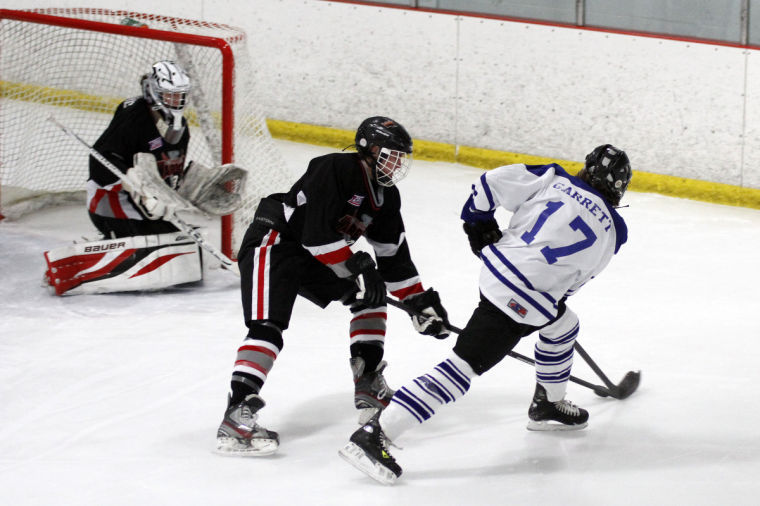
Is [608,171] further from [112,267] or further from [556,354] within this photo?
[112,267]

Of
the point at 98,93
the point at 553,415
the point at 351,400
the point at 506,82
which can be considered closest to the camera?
the point at 553,415

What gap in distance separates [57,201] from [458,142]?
220 centimetres

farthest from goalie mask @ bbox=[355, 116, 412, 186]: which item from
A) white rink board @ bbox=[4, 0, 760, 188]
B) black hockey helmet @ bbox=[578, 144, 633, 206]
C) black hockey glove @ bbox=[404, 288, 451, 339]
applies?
white rink board @ bbox=[4, 0, 760, 188]

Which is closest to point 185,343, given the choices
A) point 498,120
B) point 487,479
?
point 487,479

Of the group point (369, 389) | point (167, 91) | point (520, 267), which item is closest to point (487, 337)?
point (520, 267)

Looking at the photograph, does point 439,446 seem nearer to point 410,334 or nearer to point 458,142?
point 410,334

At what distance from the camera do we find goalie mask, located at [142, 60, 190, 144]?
171 inches

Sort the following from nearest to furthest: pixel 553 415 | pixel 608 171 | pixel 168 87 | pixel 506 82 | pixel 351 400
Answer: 1. pixel 608 171
2. pixel 553 415
3. pixel 351 400
4. pixel 168 87
5. pixel 506 82

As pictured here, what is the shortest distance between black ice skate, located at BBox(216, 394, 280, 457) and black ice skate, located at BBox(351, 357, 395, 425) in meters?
0.34

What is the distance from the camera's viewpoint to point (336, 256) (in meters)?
3.01

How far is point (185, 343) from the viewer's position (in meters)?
3.96

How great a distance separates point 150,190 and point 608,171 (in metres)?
2.01

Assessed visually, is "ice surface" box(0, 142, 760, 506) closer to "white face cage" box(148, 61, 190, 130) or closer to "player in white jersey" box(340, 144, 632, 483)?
"player in white jersey" box(340, 144, 632, 483)

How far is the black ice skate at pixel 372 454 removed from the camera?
2.87m
